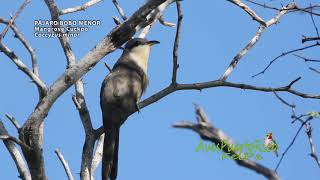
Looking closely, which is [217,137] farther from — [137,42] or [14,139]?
[137,42]

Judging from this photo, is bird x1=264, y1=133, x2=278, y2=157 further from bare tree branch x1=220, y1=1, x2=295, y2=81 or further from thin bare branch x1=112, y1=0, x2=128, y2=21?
thin bare branch x1=112, y1=0, x2=128, y2=21

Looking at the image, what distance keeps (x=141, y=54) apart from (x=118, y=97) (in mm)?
1670

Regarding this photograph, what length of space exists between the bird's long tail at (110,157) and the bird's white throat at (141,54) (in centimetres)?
200

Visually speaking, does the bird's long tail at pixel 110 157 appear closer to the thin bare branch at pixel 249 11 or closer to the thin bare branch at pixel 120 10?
the thin bare branch at pixel 120 10

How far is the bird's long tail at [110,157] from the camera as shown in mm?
5441

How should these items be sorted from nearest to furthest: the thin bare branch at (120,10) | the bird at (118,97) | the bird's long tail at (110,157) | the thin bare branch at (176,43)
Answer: the thin bare branch at (176,43) < the bird's long tail at (110,157) < the bird at (118,97) < the thin bare branch at (120,10)

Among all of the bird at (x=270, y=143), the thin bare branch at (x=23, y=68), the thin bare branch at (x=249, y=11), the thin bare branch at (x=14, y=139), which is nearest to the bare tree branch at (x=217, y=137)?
the bird at (x=270, y=143)

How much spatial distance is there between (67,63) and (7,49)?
990 mm

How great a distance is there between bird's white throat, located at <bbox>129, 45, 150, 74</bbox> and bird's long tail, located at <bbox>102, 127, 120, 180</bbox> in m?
2.00

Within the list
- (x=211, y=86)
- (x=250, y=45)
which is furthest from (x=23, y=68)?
(x=250, y=45)

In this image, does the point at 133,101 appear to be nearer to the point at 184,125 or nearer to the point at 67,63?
the point at 67,63

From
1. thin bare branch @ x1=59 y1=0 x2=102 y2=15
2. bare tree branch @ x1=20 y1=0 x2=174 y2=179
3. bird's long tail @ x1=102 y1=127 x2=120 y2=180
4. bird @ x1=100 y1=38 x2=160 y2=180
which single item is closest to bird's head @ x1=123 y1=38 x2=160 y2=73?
bird @ x1=100 y1=38 x2=160 y2=180

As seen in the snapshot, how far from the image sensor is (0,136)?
13.9ft

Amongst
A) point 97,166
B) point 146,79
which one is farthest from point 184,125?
point 146,79
